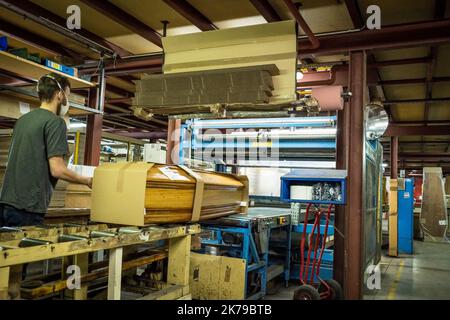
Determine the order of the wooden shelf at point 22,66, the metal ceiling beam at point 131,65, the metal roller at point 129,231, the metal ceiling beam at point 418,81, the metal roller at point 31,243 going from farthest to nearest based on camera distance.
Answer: the metal ceiling beam at point 418,81
the metal ceiling beam at point 131,65
the wooden shelf at point 22,66
the metal roller at point 129,231
the metal roller at point 31,243

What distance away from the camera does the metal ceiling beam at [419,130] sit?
9.24 meters

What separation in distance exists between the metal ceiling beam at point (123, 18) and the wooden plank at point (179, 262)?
8.76ft

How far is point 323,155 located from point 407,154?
1231cm

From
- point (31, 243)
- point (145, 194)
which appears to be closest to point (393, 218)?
point (145, 194)

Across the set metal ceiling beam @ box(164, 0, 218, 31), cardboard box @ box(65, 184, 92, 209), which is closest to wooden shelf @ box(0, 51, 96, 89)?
cardboard box @ box(65, 184, 92, 209)

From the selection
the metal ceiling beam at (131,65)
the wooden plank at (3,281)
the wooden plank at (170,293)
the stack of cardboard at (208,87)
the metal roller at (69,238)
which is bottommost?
the wooden plank at (170,293)

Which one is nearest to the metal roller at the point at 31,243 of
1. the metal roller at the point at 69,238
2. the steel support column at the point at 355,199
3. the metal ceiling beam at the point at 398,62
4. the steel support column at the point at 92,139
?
the metal roller at the point at 69,238

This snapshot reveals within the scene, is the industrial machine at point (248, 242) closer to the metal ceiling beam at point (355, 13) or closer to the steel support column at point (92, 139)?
the steel support column at point (92, 139)

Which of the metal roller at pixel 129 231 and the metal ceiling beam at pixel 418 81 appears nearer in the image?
the metal roller at pixel 129 231

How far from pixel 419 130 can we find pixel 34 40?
8.77 meters

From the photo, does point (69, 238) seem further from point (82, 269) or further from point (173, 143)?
point (173, 143)

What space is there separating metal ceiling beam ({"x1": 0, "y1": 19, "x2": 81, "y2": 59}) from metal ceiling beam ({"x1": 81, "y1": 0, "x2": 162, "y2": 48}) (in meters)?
1.49

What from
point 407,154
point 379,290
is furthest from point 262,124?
point 407,154

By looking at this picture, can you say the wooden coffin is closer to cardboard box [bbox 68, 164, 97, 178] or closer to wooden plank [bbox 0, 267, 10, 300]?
wooden plank [bbox 0, 267, 10, 300]
